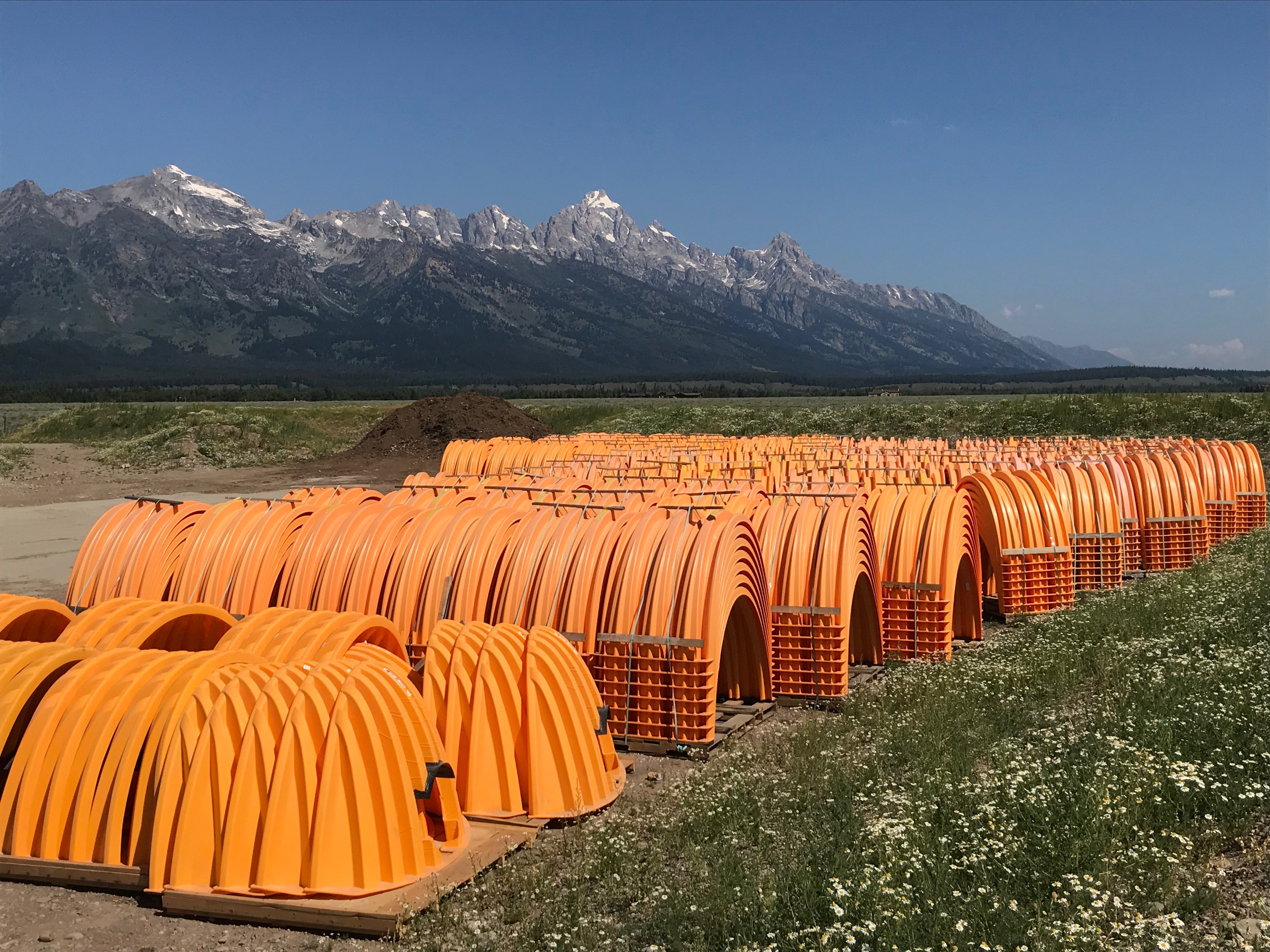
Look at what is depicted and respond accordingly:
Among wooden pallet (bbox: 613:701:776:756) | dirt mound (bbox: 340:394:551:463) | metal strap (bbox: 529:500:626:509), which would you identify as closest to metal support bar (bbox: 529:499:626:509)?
metal strap (bbox: 529:500:626:509)

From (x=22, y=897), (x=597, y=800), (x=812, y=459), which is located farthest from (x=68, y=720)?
(x=812, y=459)

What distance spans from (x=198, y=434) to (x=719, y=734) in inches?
1804

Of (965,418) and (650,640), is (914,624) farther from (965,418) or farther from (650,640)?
(965,418)

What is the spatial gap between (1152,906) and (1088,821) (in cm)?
70

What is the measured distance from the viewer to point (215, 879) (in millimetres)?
5738

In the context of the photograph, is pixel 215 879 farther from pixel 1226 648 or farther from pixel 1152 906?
pixel 1226 648

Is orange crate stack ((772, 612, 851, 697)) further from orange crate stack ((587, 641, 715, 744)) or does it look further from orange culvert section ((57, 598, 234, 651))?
orange culvert section ((57, 598, 234, 651))

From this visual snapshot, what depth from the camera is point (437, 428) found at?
49531 mm

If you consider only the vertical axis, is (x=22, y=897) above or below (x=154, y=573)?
below

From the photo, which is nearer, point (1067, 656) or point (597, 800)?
point (597, 800)

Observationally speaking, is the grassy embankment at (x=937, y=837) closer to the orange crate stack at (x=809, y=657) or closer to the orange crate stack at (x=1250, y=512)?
the orange crate stack at (x=809, y=657)

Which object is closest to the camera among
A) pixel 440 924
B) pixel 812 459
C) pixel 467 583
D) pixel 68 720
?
pixel 440 924

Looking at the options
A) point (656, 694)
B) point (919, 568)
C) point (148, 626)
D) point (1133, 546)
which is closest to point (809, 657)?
point (656, 694)

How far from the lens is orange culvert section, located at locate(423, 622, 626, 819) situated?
711cm
